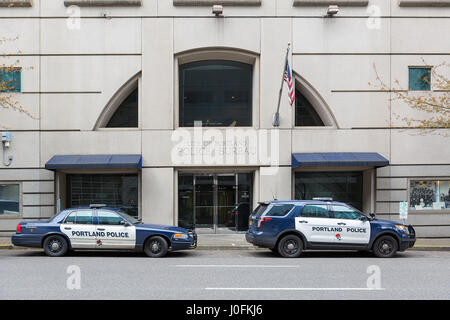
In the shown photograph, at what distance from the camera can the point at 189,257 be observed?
1273 cm

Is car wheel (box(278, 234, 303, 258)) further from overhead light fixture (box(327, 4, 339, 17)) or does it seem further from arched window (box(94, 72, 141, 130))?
overhead light fixture (box(327, 4, 339, 17))

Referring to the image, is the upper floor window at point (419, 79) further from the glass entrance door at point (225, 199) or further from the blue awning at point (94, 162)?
the blue awning at point (94, 162)

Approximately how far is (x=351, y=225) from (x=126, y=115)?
10044 millimetres

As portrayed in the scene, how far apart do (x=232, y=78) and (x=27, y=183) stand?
30.0 ft

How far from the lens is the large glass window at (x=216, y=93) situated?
59.5ft

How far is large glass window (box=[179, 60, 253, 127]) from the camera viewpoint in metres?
18.1

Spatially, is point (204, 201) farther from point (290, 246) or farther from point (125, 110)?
point (290, 246)

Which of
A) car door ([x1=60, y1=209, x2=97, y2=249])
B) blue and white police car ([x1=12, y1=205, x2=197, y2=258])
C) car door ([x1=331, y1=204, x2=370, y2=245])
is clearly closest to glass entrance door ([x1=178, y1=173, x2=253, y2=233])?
blue and white police car ([x1=12, y1=205, x2=197, y2=258])

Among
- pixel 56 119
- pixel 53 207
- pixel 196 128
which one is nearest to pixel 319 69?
pixel 196 128

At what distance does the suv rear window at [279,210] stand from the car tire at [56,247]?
5.90 metres

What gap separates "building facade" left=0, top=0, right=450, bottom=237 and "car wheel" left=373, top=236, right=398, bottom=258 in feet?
15.4

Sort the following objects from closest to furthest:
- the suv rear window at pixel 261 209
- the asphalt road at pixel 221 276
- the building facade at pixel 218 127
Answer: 1. the asphalt road at pixel 221 276
2. the suv rear window at pixel 261 209
3. the building facade at pixel 218 127

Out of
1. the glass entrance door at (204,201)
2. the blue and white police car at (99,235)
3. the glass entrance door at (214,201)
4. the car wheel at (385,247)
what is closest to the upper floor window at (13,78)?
the blue and white police car at (99,235)

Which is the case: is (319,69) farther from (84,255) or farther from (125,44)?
(84,255)
